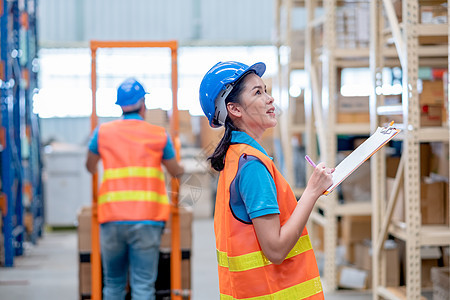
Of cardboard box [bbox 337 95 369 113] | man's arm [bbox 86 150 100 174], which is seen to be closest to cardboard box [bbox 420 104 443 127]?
cardboard box [bbox 337 95 369 113]

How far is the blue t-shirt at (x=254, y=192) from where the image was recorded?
6.84 feet

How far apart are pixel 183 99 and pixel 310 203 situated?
45.7 ft

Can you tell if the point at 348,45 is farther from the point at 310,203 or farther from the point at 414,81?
the point at 310,203

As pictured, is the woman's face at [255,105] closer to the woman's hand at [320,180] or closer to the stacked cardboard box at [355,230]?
the woman's hand at [320,180]

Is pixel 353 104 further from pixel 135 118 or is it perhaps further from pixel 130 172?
pixel 130 172

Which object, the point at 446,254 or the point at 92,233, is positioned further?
the point at 446,254

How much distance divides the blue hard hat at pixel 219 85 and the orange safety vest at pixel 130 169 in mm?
2350

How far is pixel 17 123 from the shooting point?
8984 millimetres

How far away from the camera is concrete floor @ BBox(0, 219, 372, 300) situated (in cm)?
652

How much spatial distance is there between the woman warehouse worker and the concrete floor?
166 inches

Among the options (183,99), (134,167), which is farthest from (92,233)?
(183,99)

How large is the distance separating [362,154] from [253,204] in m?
0.42

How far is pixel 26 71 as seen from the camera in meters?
9.82

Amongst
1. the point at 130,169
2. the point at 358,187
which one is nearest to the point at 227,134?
the point at 130,169
